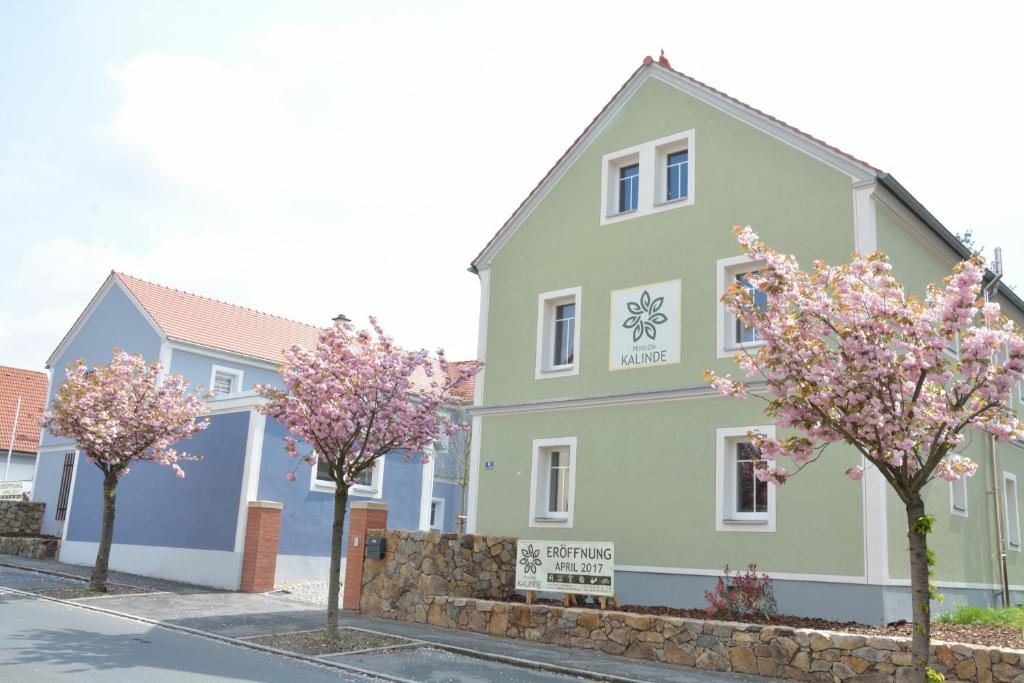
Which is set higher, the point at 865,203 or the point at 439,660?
the point at 865,203

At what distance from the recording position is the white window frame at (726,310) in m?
16.7

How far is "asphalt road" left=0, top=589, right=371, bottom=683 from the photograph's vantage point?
11.0 metres

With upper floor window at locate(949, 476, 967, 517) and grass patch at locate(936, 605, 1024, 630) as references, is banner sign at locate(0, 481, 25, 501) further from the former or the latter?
grass patch at locate(936, 605, 1024, 630)

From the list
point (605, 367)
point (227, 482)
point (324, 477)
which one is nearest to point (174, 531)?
point (227, 482)

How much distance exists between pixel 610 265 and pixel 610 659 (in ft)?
27.4

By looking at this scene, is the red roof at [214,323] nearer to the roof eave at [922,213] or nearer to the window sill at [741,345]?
the window sill at [741,345]

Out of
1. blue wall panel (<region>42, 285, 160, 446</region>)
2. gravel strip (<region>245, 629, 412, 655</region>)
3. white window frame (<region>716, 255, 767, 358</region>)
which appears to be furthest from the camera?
blue wall panel (<region>42, 285, 160, 446</region>)

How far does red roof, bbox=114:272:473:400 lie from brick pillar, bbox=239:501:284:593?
6.55 m

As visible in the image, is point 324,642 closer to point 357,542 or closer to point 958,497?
point 357,542

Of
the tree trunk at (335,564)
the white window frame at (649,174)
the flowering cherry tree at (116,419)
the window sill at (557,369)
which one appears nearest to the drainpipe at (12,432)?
the flowering cherry tree at (116,419)

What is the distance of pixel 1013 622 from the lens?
14211 millimetres

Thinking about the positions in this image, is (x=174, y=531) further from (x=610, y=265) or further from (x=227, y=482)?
(x=610, y=265)

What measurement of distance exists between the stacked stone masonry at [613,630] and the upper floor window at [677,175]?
7709 mm

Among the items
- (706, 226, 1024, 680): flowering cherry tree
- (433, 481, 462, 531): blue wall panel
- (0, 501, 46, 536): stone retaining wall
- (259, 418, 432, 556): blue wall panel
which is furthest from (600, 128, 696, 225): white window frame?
(0, 501, 46, 536): stone retaining wall
